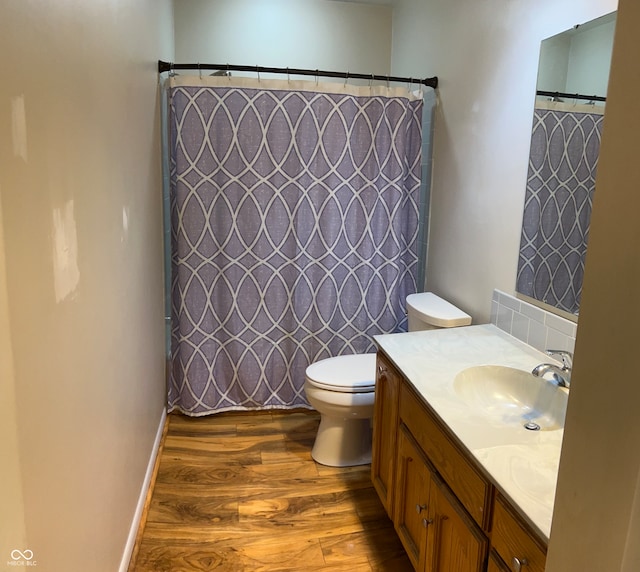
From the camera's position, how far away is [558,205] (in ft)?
5.95

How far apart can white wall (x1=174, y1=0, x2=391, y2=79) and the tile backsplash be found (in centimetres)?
193

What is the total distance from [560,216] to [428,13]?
5.24 ft

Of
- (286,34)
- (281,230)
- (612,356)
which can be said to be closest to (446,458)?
(612,356)

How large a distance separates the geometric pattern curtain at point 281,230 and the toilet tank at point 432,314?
1.28 feet

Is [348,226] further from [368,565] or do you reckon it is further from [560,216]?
[368,565]

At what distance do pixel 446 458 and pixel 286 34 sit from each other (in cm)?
273

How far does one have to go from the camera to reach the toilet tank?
7.57 ft

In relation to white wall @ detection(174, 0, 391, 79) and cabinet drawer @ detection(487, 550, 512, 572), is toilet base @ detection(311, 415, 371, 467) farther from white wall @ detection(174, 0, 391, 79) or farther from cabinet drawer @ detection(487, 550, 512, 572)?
white wall @ detection(174, 0, 391, 79)

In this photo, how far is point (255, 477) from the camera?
240cm

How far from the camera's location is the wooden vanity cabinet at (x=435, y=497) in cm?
114

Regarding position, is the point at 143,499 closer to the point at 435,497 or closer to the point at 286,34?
the point at 435,497

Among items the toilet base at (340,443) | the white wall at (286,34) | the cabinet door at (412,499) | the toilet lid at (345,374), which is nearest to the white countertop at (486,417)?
the cabinet door at (412,499)

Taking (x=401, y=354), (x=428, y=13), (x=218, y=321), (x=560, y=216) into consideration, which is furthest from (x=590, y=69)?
(x=218, y=321)

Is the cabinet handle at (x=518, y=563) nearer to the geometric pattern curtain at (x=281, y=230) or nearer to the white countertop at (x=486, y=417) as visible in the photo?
the white countertop at (x=486, y=417)
